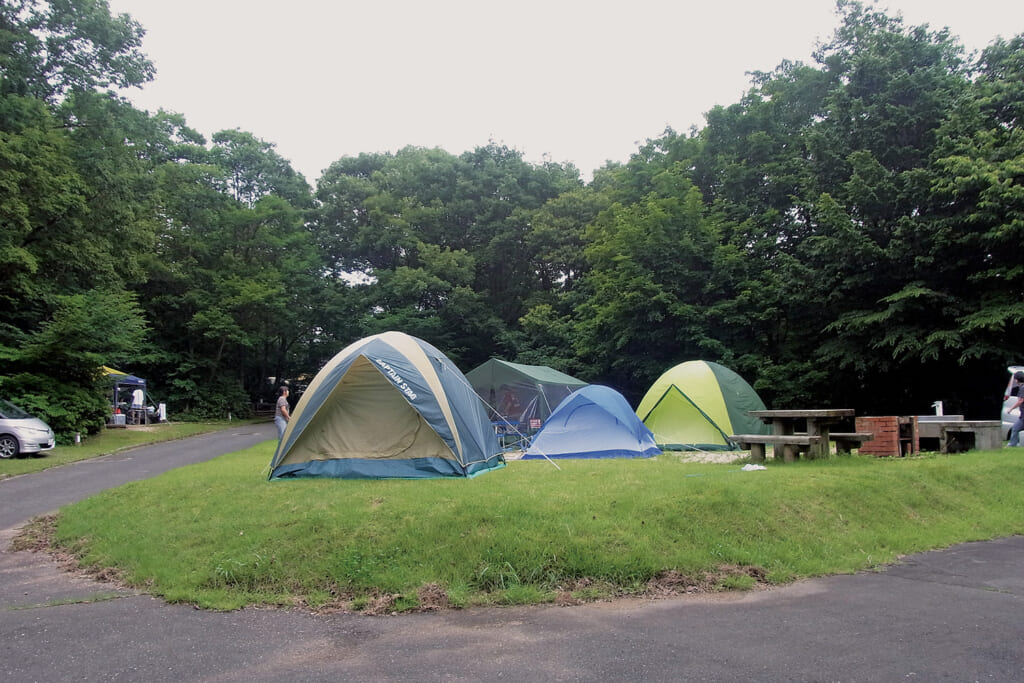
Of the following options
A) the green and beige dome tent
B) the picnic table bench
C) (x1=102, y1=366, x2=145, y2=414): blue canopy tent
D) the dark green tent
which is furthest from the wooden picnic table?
(x1=102, y1=366, x2=145, y2=414): blue canopy tent

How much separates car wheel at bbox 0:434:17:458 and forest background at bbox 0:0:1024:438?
3.08 metres

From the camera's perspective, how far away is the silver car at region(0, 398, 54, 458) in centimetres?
1536

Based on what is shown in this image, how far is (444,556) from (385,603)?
740mm

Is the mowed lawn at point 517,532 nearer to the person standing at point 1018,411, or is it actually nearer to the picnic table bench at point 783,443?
the picnic table bench at point 783,443

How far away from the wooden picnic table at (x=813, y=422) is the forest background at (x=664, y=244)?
25.0 ft

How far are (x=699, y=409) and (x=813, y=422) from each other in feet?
13.9

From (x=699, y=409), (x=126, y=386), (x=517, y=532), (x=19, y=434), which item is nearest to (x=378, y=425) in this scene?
(x=517, y=532)

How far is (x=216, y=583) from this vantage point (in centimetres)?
557

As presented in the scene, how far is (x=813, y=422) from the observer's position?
10.7 metres

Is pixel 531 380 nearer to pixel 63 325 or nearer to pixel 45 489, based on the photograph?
pixel 45 489

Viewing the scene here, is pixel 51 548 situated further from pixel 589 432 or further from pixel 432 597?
pixel 589 432

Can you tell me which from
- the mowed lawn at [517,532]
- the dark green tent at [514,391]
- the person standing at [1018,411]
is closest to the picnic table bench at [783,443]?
the mowed lawn at [517,532]

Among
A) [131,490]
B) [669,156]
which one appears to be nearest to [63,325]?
[131,490]

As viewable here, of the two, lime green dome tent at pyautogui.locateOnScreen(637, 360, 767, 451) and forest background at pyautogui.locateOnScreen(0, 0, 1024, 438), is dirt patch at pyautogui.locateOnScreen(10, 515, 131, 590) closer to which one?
lime green dome tent at pyautogui.locateOnScreen(637, 360, 767, 451)
